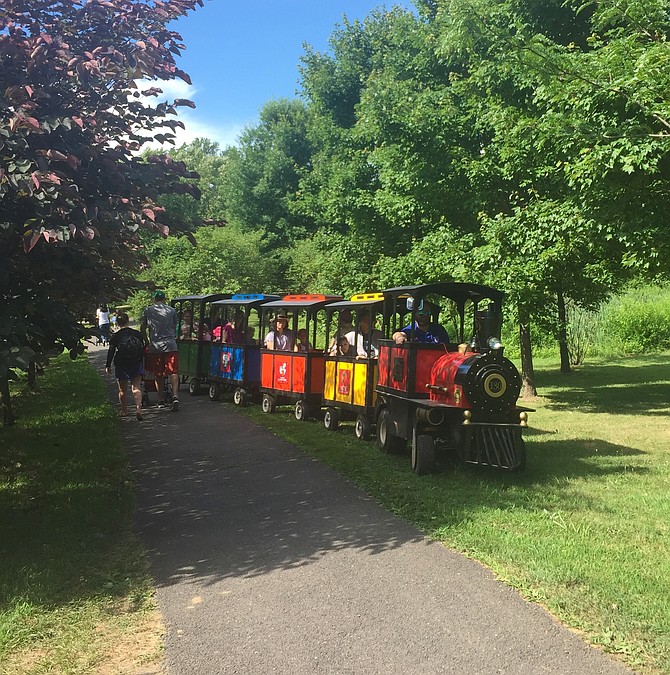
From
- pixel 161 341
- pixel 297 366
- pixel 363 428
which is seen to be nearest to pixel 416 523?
pixel 363 428

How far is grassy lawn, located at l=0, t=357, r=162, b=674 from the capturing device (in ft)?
13.1

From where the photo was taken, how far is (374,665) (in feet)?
12.4

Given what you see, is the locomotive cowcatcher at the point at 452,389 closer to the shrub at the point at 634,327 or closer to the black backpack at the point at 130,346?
the black backpack at the point at 130,346

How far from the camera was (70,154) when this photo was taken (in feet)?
16.4

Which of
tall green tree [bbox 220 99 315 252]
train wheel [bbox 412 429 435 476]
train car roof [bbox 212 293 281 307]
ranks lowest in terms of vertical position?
train wheel [bbox 412 429 435 476]

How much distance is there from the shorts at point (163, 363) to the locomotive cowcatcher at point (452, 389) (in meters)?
5.47

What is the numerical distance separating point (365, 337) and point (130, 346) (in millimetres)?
4137

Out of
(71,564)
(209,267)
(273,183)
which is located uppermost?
(273,183)

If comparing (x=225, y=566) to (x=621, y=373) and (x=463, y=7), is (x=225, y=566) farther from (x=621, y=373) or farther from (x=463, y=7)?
(x=621, y=373)

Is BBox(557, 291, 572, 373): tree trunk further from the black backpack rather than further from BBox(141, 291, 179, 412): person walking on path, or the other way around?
the black backpack

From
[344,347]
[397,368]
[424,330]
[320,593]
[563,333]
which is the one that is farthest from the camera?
[563,333]

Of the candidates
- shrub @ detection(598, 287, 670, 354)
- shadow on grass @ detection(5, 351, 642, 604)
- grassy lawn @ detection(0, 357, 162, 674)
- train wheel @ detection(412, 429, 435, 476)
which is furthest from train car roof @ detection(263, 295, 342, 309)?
shrub @ detection(598, 287, 670, 354)

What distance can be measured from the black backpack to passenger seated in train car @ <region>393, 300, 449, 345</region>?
5101 millimetres

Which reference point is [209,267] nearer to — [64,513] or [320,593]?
[64,513]
